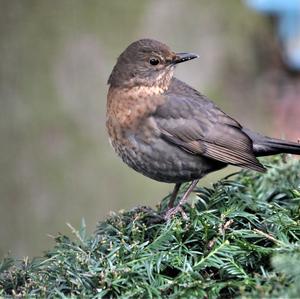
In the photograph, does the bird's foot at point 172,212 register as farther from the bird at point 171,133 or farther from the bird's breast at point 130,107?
the bird's breast at point 130,107

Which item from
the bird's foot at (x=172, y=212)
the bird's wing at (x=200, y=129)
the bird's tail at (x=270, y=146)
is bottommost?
the bird's foot at (x=172, y=212)

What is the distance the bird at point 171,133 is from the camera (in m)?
3.92

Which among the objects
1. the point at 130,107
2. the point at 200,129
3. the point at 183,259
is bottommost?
the point at 183,259

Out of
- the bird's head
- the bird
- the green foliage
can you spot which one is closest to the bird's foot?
the green foliage

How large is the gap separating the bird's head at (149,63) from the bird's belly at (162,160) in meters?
0.41

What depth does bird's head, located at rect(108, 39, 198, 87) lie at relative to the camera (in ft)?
13.8

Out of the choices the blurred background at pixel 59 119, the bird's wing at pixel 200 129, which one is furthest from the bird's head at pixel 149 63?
the blurred background at pixel 59 119

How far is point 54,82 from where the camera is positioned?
263 inches

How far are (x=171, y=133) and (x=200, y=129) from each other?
0.54ft

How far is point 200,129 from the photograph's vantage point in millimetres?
4031

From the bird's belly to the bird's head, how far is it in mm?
414

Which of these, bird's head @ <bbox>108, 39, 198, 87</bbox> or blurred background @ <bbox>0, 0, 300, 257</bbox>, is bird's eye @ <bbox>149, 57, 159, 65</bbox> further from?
blurred background @ <bbox>0, 0, 300, 257</bbox>

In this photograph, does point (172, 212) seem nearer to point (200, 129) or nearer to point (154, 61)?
point (200, 129)

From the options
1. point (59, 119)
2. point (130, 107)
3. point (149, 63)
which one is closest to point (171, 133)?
point (130, 107)
